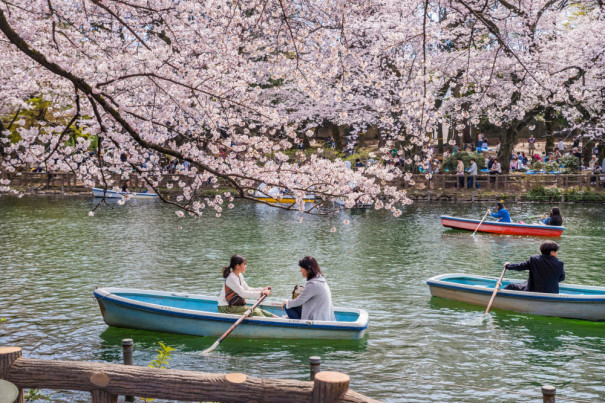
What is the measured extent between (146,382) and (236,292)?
6.33 metres

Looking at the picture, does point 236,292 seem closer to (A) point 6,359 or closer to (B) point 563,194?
(A) point 6,359

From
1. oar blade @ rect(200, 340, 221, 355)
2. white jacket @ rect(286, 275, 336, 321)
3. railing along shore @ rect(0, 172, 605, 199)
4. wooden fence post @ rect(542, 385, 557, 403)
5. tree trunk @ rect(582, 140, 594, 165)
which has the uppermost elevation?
tree trunk @ rect(582, 140, 594, 165)

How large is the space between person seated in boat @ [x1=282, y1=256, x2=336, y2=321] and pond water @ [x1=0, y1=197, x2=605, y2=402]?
0.47m

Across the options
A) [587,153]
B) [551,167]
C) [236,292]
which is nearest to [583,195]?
[551,167]

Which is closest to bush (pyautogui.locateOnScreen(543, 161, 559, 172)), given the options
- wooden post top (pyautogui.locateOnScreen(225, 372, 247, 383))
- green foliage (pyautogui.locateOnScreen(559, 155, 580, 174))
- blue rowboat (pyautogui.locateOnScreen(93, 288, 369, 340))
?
green foliage (pyautogui.locateOnScreen(559, 155, 580, 174))

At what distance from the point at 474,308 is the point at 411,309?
125cm

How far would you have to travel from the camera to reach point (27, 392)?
7.25 meters

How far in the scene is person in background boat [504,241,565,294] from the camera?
10.7m

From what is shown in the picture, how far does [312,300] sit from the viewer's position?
9.73 metres

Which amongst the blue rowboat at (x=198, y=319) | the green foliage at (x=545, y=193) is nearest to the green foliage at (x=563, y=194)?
the green foliage at (x=545, y=193)

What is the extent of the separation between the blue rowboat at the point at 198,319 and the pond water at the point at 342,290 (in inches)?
6.8

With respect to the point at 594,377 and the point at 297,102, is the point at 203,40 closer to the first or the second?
the point at 594,377

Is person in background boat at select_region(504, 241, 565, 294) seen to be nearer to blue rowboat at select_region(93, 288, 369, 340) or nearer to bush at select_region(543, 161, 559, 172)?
blue rowboat at select_region(93, 288, 369, 340)

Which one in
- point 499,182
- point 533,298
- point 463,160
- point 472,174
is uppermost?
point 463,160
